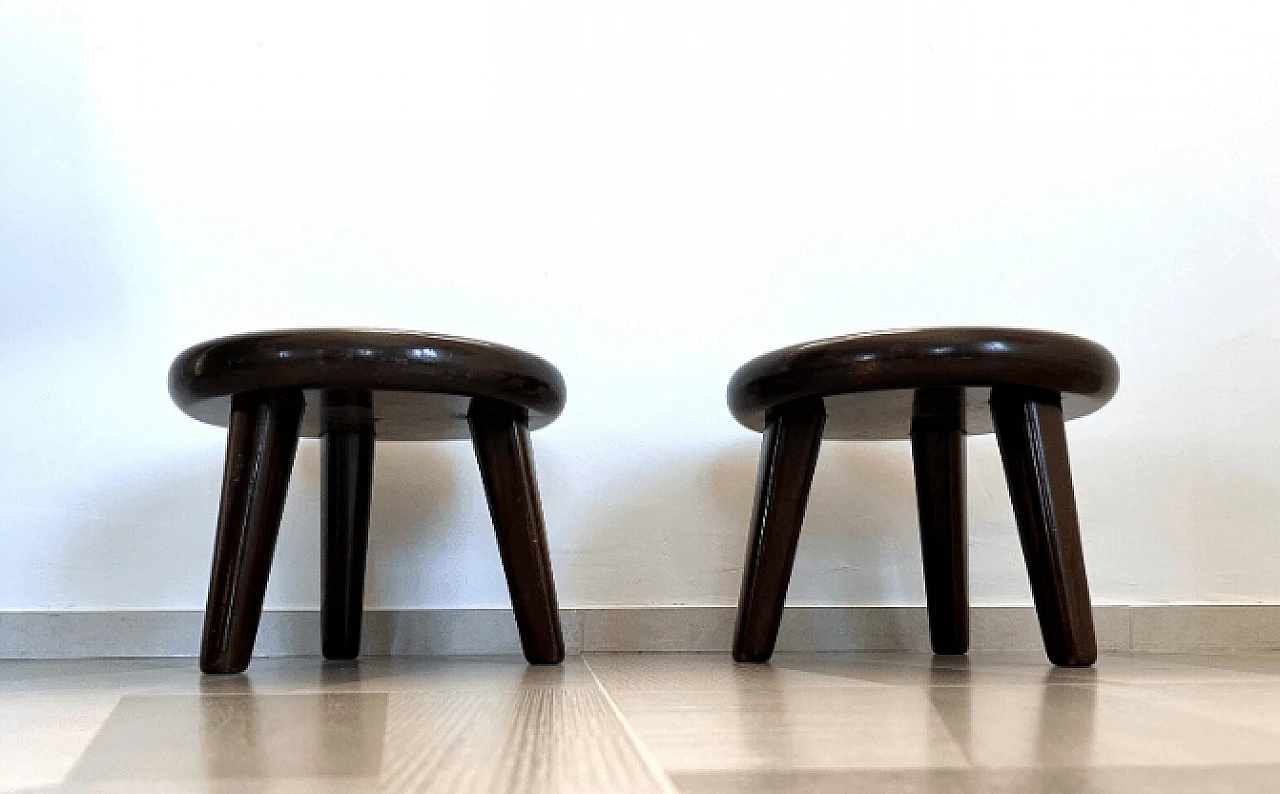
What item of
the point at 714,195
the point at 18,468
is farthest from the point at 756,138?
the point at 18,468

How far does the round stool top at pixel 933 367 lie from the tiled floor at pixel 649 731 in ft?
0.79

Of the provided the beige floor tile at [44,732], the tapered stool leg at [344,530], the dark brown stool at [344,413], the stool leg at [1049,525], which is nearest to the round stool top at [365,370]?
the dark brown stool at [344,413]

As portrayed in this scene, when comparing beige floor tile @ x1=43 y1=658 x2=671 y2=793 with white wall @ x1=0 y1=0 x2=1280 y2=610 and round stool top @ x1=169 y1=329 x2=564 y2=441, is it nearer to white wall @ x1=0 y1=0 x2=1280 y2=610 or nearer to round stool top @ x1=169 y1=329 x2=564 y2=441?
round stool top @ x1=169 y1=329 x2=564 y2=441

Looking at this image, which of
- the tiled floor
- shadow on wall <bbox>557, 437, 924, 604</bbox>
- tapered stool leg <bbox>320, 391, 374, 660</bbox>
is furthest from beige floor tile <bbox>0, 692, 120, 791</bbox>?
shadow on wall <bbox>557, 437, 924, 604</bbox>

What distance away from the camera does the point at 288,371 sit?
0.97 m

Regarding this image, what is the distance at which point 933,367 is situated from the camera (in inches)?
38.7

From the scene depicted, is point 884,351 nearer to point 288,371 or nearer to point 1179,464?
point 288,371

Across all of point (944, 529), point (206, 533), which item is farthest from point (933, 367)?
point (206, 533)

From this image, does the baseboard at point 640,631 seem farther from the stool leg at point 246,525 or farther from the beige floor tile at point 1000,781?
the beige floor tile at point 1000,781

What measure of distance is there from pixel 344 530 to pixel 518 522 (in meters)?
0.26

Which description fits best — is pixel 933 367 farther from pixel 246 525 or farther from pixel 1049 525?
pixel 246 525

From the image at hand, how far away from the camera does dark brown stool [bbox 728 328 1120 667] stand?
3.25 ft

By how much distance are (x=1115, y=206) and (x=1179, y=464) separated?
0.34 m

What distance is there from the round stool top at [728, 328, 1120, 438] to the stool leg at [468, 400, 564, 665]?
232mm
